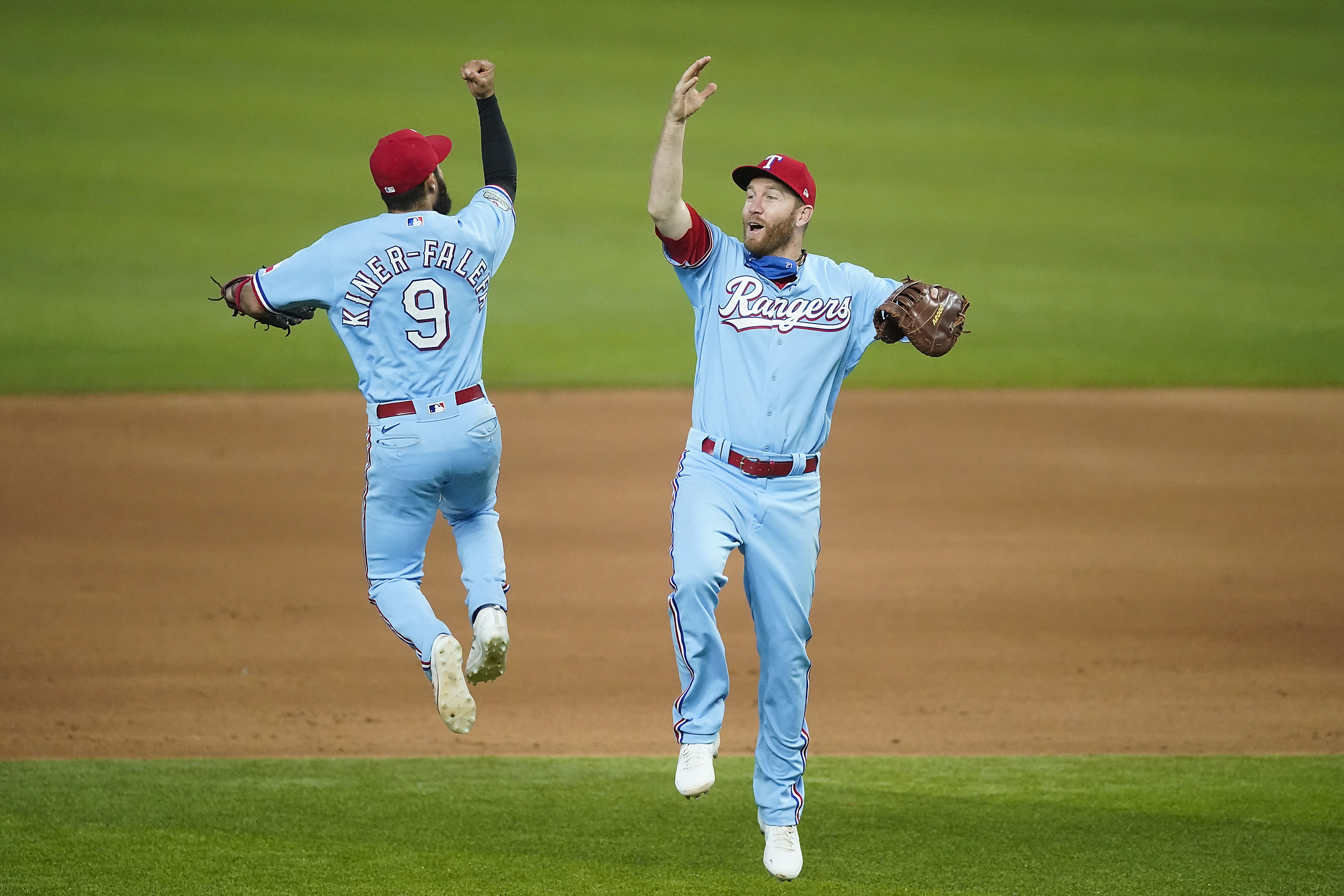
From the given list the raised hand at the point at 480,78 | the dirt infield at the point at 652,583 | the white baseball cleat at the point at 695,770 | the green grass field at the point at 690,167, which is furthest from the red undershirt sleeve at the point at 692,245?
the green grass field at the point at 690,167

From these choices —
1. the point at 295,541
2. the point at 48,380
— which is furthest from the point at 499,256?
the point at 48,380

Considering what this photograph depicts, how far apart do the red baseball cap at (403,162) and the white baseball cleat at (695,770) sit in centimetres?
227

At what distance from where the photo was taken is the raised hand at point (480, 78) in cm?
563

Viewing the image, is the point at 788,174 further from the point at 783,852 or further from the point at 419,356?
the point at 783,852

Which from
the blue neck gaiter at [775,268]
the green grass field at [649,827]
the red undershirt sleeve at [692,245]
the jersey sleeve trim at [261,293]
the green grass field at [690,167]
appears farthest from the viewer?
the green grass field at [690,167]

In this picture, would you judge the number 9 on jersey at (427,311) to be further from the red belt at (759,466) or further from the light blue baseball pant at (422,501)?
the red belt at (759,466)

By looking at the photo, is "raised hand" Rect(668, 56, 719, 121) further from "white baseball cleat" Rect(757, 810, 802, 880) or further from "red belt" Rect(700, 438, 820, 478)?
"white baseball cleat" Rect(757, 810, 802, 880)

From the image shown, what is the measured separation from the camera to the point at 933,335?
544 centimetres

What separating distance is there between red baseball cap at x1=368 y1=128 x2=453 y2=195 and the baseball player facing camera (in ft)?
2.76

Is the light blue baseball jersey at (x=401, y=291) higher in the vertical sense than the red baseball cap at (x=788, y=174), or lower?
lower

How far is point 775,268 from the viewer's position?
18.8 feet

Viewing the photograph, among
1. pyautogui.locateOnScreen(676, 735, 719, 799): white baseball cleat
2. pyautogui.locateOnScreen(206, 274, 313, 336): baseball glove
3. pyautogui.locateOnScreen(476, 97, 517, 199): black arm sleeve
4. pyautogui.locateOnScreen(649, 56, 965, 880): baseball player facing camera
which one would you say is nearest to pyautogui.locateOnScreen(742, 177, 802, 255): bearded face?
pyautogui.locateOnScreen(649, 56, 965, 880): baseball player facing camera

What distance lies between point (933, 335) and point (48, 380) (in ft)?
40.9

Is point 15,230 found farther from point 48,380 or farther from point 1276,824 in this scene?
point 1276,824
